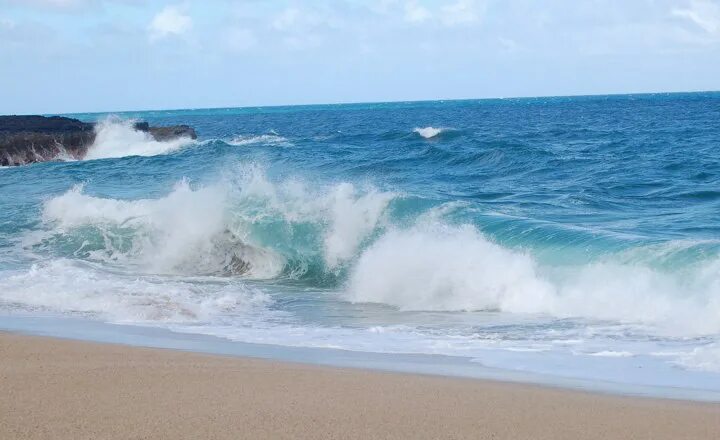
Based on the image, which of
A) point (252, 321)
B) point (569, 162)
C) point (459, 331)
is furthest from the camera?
point (569, 162)

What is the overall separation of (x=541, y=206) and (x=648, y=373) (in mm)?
9805

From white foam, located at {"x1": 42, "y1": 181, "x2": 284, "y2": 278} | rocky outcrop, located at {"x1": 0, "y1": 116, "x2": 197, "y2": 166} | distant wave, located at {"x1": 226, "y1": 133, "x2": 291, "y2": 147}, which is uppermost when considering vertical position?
rocky outcrop, located at {"x1": 0, "y1": 116, "x2": 197, "y2": 166}

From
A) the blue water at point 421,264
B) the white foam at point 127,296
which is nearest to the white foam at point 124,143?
the blue water at point 421,264

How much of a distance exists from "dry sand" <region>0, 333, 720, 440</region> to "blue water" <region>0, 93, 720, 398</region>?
113cm

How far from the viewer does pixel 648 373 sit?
6.22 meters

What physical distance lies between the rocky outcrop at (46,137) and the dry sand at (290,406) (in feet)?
103

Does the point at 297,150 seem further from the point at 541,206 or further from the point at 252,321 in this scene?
the point at 252,321

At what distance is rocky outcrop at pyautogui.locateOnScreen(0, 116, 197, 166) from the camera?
34969mm

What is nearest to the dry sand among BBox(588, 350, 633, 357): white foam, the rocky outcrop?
BBox(588, 350, 633, 357): white foam

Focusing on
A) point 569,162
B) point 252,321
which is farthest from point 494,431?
point 569,162

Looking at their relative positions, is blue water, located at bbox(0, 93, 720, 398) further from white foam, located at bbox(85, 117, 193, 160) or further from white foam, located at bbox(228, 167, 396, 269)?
white foam, located at bbox(85, 117, 193, 160)

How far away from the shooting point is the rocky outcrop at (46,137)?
34969mm

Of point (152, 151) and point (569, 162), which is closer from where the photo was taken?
point (569, 162)

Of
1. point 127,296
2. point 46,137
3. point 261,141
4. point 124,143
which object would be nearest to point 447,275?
point 127,296
